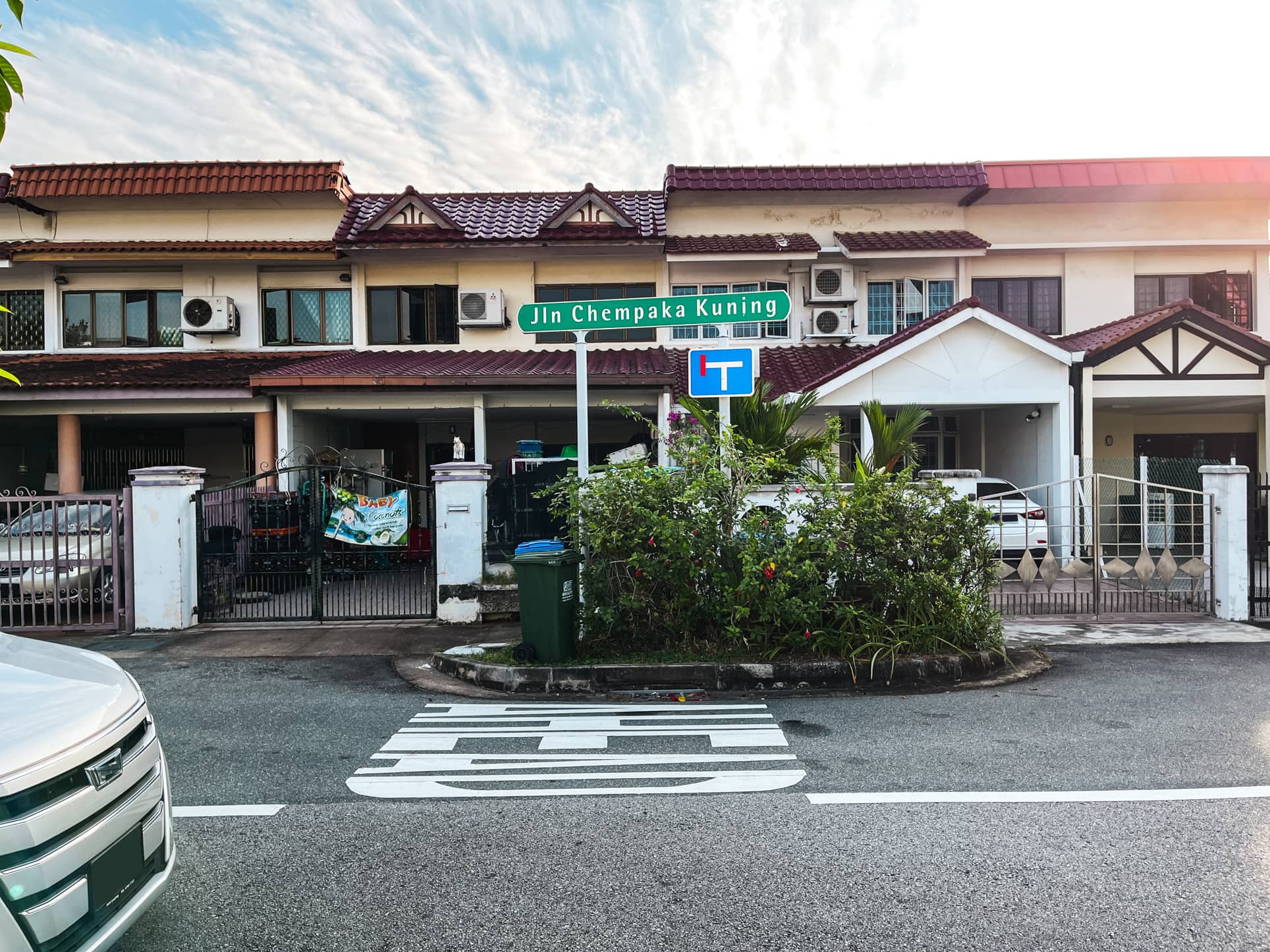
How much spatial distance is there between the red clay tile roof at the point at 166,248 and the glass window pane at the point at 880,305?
10.7 m

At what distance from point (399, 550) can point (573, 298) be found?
26.9ft

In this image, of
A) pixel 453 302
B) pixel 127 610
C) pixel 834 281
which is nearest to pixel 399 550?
pixel 127 610

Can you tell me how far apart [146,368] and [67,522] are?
21.4ft

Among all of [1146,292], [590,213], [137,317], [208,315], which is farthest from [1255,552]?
[137,317]

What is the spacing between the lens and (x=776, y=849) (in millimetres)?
3812

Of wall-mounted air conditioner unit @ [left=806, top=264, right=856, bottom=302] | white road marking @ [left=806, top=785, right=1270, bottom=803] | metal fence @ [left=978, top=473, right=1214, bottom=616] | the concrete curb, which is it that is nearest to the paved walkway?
metal fence @ [left=978, top=473, right=1214, bottom=616]

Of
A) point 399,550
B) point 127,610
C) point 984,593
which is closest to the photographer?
point 984,593

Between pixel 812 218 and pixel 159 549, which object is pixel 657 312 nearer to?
pixel 159 549

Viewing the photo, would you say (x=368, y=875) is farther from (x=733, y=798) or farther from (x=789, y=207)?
(x=789, y=207)

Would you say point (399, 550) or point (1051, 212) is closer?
point (399, 550)

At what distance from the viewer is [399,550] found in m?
10.3

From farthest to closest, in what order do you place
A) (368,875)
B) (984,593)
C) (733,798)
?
(984,593), (733,798), (368,875)

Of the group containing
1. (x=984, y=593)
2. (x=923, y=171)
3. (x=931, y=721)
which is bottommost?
(x=931, y=721)

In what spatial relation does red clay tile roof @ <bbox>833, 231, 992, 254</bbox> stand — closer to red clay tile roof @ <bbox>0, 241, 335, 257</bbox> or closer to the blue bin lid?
red clay tile roof @ <bbox>0, 241, 335, 257</bbox>
